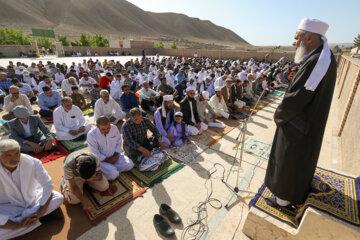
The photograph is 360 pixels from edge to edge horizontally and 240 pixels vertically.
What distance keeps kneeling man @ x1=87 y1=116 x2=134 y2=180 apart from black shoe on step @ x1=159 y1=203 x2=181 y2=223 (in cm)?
108

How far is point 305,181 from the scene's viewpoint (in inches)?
82.2

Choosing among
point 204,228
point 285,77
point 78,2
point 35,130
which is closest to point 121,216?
point 204,228

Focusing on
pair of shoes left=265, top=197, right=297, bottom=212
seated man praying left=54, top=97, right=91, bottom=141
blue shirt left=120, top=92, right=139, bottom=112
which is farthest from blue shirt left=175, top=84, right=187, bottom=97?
pair of shoes left=265, top=197, right=297, bottom=212

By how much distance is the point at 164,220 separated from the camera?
2.50m

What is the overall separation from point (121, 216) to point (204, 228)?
3.82 ft

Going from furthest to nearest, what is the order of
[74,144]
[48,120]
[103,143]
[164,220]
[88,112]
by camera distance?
[88,112] < [48,120] < [74,144] < [103,143] < [164,220]

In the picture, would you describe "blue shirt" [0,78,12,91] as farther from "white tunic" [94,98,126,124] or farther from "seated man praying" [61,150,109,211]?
"seated man praying" [61,150,109,211]

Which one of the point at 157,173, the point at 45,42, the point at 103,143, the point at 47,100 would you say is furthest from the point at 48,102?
the point at 45,42

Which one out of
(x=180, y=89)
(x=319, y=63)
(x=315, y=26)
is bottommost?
(x=180, y=89)

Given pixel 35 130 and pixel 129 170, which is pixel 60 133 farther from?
pixel 129 170

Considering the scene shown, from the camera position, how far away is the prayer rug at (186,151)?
4.02 metres

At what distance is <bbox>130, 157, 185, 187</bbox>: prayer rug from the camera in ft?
10.9

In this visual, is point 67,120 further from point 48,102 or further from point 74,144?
point 48,102

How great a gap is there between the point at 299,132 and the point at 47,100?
21.6ft
